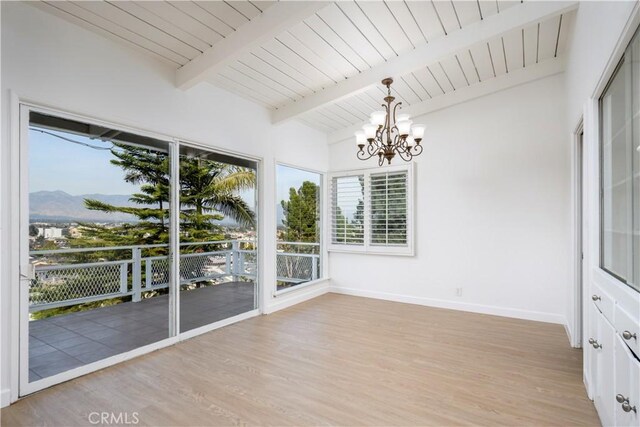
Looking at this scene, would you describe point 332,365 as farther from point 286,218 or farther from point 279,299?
point 286,218

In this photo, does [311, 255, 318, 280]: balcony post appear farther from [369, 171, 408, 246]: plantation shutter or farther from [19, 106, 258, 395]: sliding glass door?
[19, 106, 258, 395]: sliding glass door

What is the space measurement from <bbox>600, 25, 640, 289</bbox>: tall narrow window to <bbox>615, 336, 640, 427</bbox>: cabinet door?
0.35 m

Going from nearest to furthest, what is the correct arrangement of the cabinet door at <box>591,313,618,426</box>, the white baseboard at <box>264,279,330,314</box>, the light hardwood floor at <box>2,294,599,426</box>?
the cabinet door at <box>591,313,618,426</box>
the light hardwood floor at <box>2,294,599,426</box>
the white baseboard at <box>264,279,330,314</box>

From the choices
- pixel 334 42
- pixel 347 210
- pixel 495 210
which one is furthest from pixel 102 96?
pixel 495 210

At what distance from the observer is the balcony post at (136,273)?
355 cm

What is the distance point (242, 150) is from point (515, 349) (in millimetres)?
3800

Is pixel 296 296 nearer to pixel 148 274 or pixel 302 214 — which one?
pixel 302 214

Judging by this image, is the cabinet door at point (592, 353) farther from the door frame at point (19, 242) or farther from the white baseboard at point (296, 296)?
the door frame at point (19, 242)

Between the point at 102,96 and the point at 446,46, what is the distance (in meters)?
3.30

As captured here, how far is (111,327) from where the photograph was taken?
3.51 meters

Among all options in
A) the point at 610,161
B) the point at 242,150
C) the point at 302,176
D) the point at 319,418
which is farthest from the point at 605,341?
the point at 302,176

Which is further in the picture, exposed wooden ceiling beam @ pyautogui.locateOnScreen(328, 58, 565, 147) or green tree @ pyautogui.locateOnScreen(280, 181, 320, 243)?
green tree @ pyautogui.locateOnScreen(280, 181, 320, 243)

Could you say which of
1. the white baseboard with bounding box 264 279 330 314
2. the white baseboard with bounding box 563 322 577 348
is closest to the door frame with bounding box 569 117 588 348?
the white baseboard with bounding box 563 322 577 348

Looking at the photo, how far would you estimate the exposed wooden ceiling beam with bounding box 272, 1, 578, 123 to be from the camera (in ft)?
9.92
